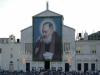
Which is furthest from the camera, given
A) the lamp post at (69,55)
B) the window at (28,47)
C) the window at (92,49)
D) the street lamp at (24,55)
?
the window at (28,47)

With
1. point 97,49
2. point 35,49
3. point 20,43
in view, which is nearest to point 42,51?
point 35,49

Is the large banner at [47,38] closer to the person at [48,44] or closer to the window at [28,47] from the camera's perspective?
the person at [48,44]

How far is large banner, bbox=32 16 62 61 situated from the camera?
69.1m

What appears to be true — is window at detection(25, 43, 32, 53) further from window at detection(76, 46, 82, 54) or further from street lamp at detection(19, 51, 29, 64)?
window at detection(76, 46, 82, 54)

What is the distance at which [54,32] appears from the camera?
69438 millimetres

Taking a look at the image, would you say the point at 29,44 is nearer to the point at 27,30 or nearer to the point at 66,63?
the point at 27,30

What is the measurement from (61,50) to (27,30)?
8.72 m

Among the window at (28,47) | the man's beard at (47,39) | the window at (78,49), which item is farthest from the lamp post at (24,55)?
the window at (78,49)

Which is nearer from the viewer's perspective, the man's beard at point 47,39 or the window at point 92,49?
the window at point 92,49

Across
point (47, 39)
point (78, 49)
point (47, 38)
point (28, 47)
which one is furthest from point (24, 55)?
point (78, 49)

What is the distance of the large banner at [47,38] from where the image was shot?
227ft

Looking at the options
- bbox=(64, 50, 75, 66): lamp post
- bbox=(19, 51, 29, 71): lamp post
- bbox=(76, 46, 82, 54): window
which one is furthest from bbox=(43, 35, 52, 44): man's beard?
bbox=(76, 46, 82, 54): window

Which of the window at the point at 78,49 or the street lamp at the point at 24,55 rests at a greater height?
the window at the point at 78,49

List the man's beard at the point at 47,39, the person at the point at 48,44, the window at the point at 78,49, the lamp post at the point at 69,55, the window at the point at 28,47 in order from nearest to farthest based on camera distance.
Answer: the lamp post at the point at 69,55
the window at the point at 78,49
the person at the point at 48,44
the man's beard at the point at 47,39
the window at the point at 28,47
